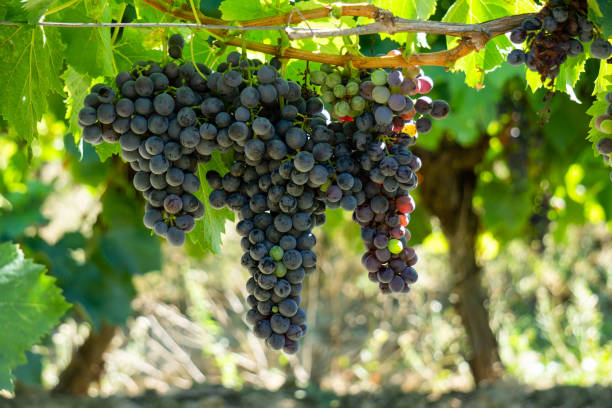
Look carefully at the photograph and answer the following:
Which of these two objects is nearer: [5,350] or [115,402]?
[5,350]

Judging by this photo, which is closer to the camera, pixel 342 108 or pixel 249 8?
pixel 342 108

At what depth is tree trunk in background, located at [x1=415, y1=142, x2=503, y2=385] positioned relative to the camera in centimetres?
371

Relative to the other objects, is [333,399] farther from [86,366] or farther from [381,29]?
[381,29]

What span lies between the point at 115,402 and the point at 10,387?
248 centimetres

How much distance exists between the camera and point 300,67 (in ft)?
3.80

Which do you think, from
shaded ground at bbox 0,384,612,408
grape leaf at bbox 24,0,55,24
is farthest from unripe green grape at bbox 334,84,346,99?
shaded ground at bbox 0,384,612,408

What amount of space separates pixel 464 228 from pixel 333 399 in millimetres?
1303

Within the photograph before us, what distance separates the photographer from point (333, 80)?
0.97 metres

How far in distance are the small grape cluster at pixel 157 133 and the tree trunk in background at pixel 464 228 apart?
2.85m

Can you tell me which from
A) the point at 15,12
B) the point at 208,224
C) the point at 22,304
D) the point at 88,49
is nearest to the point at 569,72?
the point at 208,224

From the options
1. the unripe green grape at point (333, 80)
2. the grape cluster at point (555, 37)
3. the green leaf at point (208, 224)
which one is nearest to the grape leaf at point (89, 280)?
the green leaf at point (208, 224)

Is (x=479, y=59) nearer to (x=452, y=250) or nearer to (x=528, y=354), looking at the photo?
(x=452, y=250)

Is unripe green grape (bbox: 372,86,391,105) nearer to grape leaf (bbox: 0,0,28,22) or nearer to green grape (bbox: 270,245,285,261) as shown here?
green grape (bbox: 270,245,285,261)

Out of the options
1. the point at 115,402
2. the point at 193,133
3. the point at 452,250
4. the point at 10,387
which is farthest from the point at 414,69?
the point at 115,402
